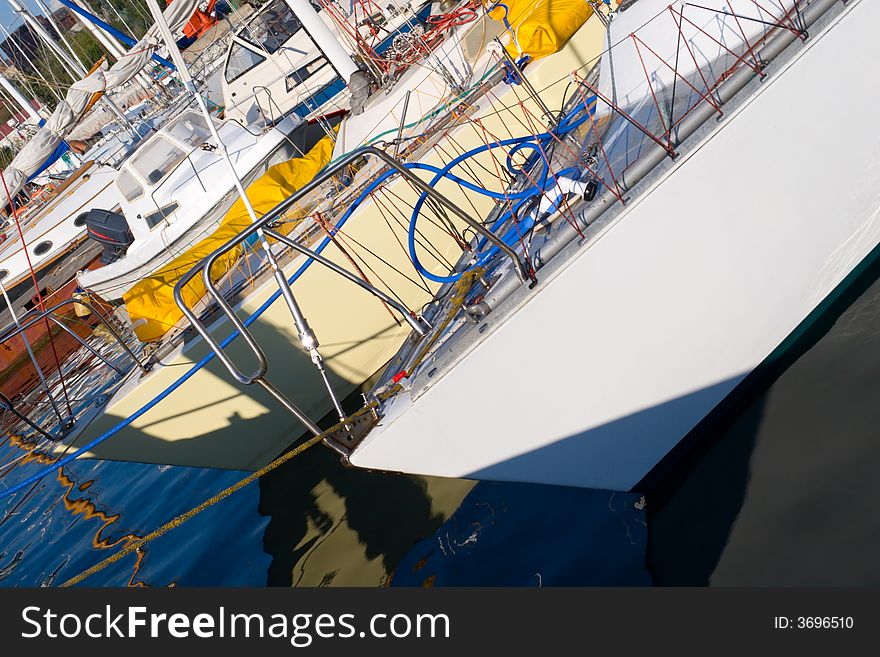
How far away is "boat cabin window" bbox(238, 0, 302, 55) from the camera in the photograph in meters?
11.3

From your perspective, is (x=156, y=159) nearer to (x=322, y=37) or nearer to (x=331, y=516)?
(x=322, y=37)

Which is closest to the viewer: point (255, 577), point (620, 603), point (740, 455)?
point (620, 603)

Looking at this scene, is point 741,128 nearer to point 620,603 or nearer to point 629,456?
point 629,456

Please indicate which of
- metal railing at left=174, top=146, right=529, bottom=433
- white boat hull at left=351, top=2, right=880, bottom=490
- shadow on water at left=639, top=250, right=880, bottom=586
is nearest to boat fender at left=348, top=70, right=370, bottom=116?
metal railing at left=174, top=146, right=529, bottom=433

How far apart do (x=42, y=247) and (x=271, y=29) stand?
20.1ft

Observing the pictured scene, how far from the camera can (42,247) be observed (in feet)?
44.0

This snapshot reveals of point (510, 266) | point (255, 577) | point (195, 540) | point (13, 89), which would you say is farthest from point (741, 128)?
point (13, 89)

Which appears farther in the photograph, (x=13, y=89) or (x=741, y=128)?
(x=13, y=89)

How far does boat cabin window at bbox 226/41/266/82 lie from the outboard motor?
293cm

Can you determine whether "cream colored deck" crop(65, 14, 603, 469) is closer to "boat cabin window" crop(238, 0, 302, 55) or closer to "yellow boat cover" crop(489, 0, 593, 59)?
"yellow boat cover" crop(489, 0, 593, 59)

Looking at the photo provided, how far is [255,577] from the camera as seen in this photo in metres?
5.79

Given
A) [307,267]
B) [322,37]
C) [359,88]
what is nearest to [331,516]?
[307,267]

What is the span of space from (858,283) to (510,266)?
224 cm

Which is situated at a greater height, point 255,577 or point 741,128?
point 741,128
